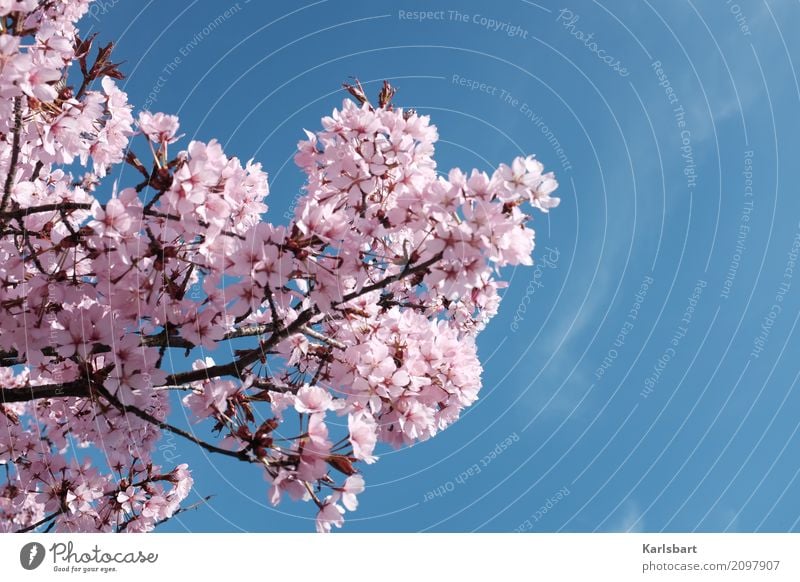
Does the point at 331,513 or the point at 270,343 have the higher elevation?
the point at 270,343

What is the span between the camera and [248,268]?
4.55m

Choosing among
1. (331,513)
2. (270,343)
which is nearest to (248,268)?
(270,343)

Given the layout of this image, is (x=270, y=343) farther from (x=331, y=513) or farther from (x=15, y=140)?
(x=15, y=140)

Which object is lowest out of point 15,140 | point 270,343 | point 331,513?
point 331,513

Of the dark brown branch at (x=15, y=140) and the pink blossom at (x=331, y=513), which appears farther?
the dark brown branch at (x=15, y=140)

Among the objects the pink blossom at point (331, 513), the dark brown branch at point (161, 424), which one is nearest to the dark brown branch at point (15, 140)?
the dark brown branch at point (161, 424)

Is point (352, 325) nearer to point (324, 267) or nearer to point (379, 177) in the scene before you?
point (324, 267)

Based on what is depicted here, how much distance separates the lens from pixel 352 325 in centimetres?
578

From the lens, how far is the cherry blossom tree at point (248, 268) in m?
4.43

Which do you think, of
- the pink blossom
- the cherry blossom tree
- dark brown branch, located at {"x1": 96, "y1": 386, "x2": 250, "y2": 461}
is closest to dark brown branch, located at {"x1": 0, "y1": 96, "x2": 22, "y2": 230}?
the cherry blossom tree

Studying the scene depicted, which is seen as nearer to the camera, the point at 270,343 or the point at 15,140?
the point at 270,343

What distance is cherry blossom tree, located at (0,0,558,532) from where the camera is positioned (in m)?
4.43

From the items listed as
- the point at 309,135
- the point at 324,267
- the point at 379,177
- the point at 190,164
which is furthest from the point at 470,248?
the point at 309,135

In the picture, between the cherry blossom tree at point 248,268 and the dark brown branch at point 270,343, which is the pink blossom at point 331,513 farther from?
the dark brown branch at point 270,343
